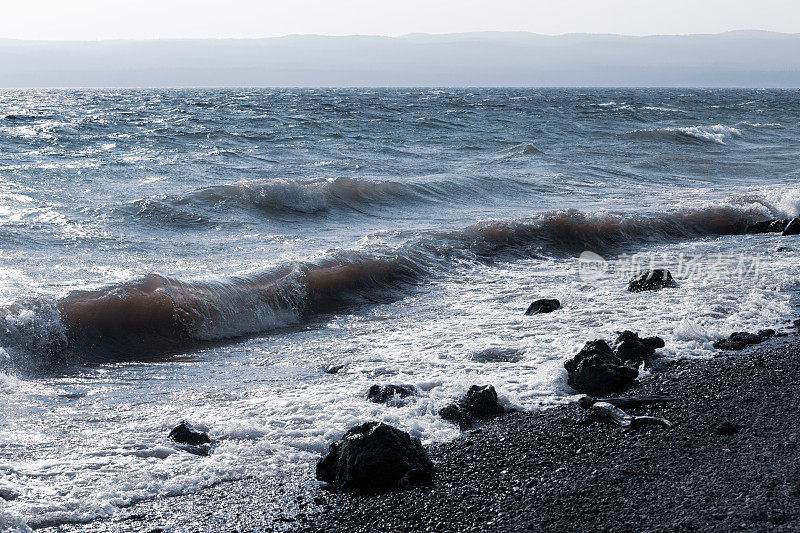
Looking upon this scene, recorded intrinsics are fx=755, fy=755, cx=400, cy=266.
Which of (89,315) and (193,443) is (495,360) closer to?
(193,443)

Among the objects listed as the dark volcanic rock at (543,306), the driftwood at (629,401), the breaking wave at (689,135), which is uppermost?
the breaking wave at (689,135)

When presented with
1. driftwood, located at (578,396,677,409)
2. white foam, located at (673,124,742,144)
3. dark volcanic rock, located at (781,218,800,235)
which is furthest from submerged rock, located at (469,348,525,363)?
white foam, located at (673,124,742,144)

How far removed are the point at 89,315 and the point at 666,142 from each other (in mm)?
28004

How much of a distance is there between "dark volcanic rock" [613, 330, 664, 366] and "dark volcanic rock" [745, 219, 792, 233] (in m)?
7.58

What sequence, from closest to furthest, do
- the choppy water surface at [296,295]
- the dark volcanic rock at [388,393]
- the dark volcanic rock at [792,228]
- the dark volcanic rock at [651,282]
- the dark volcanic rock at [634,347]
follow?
→ the choppy water surface at [296,295] < the dark volcanic rock at [388,393] < the dark volcanic rock at [634,347] < the dark volcanic rock at [651,282] < the dark volcanic rock at [792,228]

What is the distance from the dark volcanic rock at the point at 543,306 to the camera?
7.79m

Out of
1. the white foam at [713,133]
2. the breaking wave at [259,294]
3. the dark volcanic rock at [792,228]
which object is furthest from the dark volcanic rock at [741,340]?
the white foam at [713,133]

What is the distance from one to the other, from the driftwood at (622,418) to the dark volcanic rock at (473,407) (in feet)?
2.18

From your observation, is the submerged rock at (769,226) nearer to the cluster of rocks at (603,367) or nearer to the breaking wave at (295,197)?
the breaking wave at (295,197)

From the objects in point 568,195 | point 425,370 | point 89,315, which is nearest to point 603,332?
point 425,370

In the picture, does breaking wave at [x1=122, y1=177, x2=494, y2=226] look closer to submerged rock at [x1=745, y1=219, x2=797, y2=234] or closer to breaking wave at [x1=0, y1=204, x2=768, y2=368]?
breaking wave at [x1=0, y1=204, x2=768, y2=368]

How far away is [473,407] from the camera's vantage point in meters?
5.24

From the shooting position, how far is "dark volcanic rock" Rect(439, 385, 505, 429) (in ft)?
16.8

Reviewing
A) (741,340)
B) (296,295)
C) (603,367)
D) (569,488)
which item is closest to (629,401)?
(603,367)
